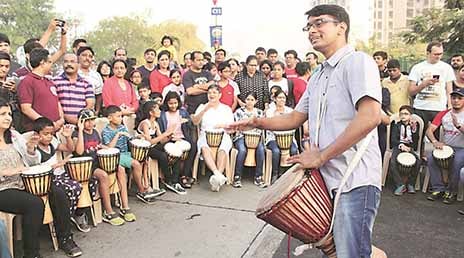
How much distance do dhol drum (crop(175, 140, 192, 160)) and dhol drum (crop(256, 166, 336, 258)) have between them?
3.65m

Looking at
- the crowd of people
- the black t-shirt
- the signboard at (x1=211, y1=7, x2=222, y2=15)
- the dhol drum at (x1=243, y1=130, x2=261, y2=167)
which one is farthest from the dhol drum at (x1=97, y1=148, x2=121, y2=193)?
the signboard at (x1=211, y1=7, x2=222, y2=15)

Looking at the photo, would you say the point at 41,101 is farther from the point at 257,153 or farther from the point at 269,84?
the point at 269,84

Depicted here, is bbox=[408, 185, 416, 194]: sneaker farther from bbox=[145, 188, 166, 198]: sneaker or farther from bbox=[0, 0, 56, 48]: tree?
bbox=[0, 0, 56, 48]: tree

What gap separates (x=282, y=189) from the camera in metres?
2.23

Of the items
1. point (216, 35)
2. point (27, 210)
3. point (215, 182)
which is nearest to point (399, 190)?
point (215, 182)

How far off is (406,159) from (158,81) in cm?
384

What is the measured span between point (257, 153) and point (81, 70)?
8.80 ft

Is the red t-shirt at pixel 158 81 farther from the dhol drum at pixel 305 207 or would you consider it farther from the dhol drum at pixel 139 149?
the dhol drum at pixel 305 207

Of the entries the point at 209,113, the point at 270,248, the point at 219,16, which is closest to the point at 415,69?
the point at 209,113

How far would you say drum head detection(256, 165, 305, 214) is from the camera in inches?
84.3

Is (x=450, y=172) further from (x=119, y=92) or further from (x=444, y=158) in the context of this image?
(x=119, y=92)

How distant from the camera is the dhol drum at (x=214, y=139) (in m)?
5.97

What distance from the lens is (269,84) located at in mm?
7238

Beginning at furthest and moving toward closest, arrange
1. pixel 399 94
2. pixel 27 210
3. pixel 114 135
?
1. pixel 399 94
2. pixel 114 135
3. pixel 27 210
